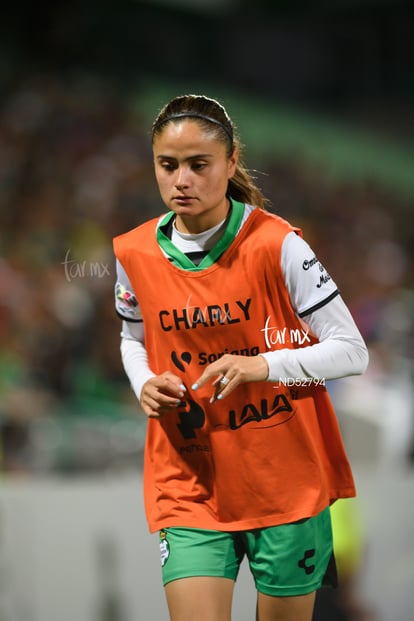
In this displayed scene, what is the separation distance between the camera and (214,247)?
186 cm

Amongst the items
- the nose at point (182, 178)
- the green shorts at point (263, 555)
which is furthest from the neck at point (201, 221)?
the green shorts at point (263, 555)

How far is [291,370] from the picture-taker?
1786mm

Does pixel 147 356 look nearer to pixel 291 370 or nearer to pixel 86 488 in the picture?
pixel 291 370

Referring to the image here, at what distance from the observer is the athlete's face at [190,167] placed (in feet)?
5.77

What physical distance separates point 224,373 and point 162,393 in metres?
0.16

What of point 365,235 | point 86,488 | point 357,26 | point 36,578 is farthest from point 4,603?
point 357,26

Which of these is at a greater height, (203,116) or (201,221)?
A: (203,116)

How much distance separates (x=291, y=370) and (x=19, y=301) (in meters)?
3.62

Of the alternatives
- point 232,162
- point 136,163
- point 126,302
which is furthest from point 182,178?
point 136,163

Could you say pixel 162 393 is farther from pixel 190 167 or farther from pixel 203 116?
pixel 203 116

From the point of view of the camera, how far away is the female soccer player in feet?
5.87

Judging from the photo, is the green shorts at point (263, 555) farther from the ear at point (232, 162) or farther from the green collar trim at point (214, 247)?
the ear at point (232, 162)

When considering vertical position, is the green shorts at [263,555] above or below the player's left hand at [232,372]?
below

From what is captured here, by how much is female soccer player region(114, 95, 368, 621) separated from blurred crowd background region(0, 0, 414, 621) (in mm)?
243
